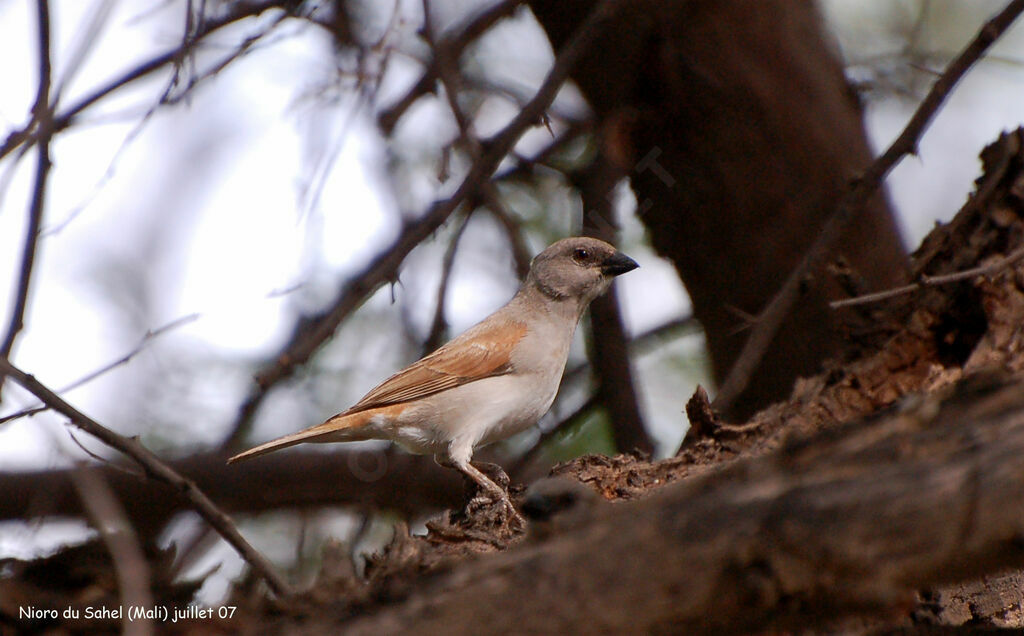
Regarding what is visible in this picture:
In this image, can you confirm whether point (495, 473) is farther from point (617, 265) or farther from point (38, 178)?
point (38, 178)

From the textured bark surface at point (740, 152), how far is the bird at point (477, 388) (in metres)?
0.65

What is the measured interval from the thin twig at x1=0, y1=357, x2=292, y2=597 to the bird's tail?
3.72 ft

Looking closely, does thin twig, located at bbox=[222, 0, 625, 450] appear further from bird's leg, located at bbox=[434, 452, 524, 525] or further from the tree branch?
the tree branch

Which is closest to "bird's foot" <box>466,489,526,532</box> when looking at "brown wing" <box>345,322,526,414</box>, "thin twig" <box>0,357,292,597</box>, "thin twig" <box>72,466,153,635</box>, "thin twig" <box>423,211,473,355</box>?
"thin twig" <box>0,357,292,597</box>

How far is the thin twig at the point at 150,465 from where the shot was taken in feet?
10.3

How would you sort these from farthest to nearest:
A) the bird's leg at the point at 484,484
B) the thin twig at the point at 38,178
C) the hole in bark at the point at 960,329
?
the hole in bark at the point at 960,329 → the bird's leg at the point at 484,484 → the thin twig at the point at 38,178

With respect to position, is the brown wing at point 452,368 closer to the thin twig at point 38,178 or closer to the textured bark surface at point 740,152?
the textured bark surface at point 740,152

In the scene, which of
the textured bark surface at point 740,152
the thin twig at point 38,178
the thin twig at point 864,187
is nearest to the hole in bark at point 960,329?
the thin twig at point 864,187

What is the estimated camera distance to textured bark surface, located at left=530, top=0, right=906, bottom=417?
5.64 meters

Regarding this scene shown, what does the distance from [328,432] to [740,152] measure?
3044 mm

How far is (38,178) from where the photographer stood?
3465 millimetres

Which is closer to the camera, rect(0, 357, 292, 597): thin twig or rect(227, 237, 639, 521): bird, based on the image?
rect(0, 357, 292, 597): thin twig

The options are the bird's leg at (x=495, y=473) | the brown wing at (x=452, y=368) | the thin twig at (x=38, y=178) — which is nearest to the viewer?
the thin twig at (x=38, y=178)

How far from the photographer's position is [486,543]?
3482 millimetres
